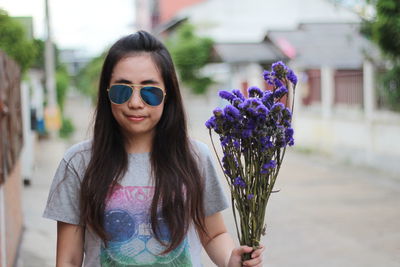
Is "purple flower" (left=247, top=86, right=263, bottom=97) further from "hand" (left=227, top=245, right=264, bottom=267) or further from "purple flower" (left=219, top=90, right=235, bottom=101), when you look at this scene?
"hand" (left=227, top=245, right=264, bottom=267)

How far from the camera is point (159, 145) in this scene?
2432mm

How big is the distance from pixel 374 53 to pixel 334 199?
633cm

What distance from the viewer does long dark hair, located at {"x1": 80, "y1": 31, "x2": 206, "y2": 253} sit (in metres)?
2.30

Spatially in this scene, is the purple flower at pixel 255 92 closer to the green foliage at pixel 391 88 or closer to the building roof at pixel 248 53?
the green foliage at pixel 391 88

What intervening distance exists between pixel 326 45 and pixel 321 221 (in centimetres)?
1103

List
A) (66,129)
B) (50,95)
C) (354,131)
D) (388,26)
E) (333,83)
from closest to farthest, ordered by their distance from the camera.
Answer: (388,26) < (354,131) < (333,83) < (50,95) < (66,129)

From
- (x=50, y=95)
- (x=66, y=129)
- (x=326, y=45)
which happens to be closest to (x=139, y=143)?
(x=326, y=45)

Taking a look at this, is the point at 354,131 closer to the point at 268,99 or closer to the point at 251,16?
the point at 268,99

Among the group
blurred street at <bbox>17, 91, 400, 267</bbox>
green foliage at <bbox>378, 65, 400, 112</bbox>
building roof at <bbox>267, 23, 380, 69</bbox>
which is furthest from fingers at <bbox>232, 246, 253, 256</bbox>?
building roof at <bbox>267, 23, 380, 69</bbox>

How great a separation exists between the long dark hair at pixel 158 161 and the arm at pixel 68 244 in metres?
0.06

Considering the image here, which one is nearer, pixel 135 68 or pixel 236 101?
pixel 236 101

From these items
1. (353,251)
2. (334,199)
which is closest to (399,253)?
(353,251)

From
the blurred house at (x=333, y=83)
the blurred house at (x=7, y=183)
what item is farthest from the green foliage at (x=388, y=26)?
the blurred house at (x=7, y=183)

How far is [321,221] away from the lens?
851 cm
